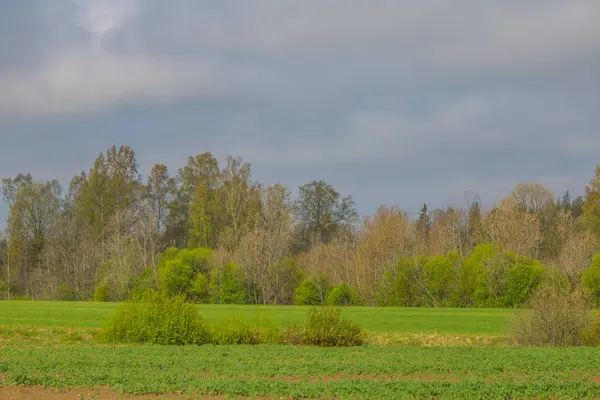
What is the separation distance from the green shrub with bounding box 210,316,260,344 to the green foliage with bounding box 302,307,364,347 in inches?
112

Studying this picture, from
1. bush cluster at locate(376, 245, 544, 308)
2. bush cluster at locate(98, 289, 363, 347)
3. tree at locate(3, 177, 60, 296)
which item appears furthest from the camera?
tree at locate(3, 177, 60, 296)

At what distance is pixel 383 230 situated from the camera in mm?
82625

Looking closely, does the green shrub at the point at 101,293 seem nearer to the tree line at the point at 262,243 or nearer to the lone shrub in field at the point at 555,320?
the tree line at the point at 262,243

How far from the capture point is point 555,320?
32406 mm

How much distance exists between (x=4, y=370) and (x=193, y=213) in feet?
244

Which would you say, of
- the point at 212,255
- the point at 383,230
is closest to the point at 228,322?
the point at 212,255

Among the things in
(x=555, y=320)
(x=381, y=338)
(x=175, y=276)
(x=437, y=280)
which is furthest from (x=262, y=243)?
(x=555, y=320)

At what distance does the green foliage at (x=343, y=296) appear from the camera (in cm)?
6925

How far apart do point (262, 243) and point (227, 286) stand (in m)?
6.35

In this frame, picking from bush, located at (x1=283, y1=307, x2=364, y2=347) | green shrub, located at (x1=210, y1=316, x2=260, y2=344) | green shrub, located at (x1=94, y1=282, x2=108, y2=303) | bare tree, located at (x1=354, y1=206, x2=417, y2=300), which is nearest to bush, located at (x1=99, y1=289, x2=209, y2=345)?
green shrub, located at (x1=210, y1=316, x2=260, y2=344)

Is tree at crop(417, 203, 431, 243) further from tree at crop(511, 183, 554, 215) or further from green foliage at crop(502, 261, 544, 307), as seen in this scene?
green foliage at crop(502, 261, 544, 307)

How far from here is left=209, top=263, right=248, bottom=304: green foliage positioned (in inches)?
2970

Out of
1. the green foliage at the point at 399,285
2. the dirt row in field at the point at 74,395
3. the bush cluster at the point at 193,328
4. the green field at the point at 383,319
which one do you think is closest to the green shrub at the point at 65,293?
the green field at the point at 383,319

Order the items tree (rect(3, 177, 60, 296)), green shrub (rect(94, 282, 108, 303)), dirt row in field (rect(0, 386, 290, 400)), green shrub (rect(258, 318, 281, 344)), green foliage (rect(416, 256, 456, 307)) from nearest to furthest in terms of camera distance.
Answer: dirt row in field (rect(0, 386, 290, 400)), green shrub (rect(258, 318, 281, 344)), green foliage (rect(416, 256, 456, 307)), green shrub (rect(94, 282, 108, 303)), tree (rect(3, 177, 60, 296))
